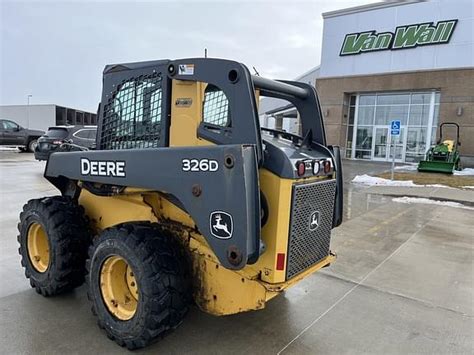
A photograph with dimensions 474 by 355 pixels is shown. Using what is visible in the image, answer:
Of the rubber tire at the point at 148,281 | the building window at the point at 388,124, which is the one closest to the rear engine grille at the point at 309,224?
the rubber tire at the point at 148,281

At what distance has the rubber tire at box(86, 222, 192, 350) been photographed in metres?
2.61

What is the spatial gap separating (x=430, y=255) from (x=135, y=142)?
4335 millimetres

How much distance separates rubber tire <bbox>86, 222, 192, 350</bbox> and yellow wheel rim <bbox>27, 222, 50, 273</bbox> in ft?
3.68

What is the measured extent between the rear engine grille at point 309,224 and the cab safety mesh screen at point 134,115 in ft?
3.87

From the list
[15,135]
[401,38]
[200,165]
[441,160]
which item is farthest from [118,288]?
[401,38]

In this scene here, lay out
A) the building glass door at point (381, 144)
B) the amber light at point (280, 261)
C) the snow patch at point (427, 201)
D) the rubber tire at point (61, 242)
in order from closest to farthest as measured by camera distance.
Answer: the amber light at point (280, 261), the rubber tire at point (61, 242), the snow patch at point (427, 201), the building glass door at point (381, 144)

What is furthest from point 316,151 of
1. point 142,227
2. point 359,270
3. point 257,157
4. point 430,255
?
point 430,255

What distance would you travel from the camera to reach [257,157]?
244 centimetres

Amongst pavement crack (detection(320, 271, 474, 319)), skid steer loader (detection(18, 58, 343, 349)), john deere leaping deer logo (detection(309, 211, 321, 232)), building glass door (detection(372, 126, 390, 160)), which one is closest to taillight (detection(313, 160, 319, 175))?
skid steer loader (detection(18, 58, 343, 349))

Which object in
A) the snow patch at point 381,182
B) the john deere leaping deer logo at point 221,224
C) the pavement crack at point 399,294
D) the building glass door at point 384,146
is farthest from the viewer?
the building glass door at point 384,146

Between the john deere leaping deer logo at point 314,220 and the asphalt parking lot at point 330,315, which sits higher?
the john deere leaping deer logo at point 314,220

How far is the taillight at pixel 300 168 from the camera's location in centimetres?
264

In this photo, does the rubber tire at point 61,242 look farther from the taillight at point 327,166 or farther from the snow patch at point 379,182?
the snow patch at point 379,182

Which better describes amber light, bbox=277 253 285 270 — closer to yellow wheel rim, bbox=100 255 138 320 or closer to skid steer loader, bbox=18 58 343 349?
skid steer loader, bbox=18 58 343 349
